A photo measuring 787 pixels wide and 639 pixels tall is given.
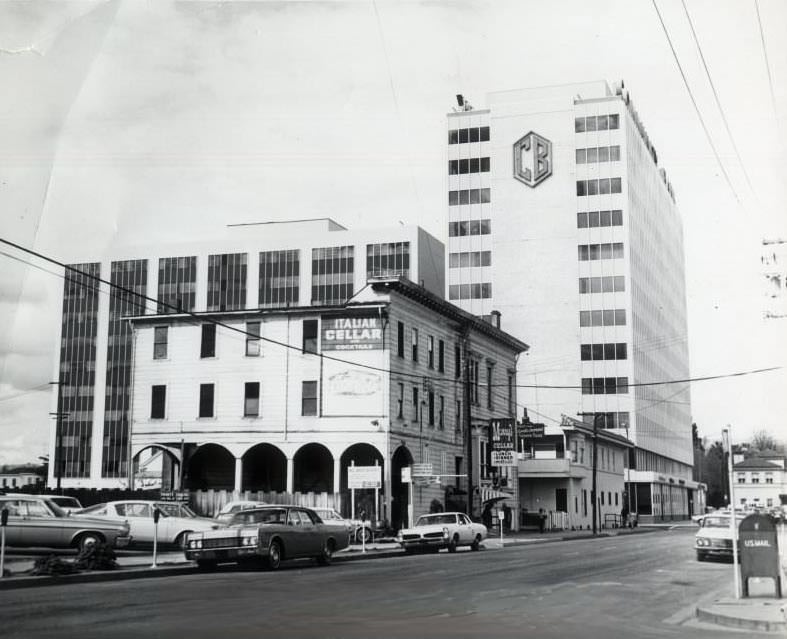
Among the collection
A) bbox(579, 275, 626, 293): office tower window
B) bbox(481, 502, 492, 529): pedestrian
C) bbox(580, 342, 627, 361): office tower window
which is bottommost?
bbox(481, 502, 492, 529): pedestrian

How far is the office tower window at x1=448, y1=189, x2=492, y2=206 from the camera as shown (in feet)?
322

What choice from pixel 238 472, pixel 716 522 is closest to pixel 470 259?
pixel 238 472

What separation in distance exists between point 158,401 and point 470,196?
5534 centimetres

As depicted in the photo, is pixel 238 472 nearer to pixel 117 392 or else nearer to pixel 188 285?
pixel 117 392

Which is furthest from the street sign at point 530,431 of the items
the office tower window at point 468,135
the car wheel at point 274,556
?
the office tower window at point 468,135

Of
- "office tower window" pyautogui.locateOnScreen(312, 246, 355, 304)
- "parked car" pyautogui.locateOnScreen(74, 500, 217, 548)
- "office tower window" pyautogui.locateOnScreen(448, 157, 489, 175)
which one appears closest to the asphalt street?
"parked car" pyautogui.locateOnScreen(74, 500, 217, 548)

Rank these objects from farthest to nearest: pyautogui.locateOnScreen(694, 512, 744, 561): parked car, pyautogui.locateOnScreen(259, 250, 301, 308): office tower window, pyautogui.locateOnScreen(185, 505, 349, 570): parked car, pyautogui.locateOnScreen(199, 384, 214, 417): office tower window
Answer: pyautogui.locateOnScreen(259, 250, 301, 308): office tower window
pyautogui.locateOnScreen(199, 384, 214, 417): office tower window
pyautogui.locateOnScreen(694, 512, 744, 561): parked car
pyautogui.locateOnScreen(185, 505, 349, 570): parked car

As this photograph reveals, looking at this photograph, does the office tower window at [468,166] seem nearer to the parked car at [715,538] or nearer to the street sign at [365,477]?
the street sign at [365,477]

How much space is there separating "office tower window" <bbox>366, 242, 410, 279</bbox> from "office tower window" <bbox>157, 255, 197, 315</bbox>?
1854 centimetres

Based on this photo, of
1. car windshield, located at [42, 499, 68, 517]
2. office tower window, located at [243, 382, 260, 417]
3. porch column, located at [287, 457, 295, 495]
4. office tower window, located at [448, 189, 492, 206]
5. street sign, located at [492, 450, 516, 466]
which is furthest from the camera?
office tower window, located at [448, 189, 492, 206]

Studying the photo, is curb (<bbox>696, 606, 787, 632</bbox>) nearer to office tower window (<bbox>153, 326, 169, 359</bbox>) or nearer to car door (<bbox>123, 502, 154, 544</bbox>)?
car door (<bbox>123, 502, 154, 544</bbox>)

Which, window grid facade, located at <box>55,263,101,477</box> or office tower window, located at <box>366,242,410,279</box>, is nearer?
office tower window, located at <box>366,242,410,279</box>

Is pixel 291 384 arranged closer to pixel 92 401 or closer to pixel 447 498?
pixel 447 498

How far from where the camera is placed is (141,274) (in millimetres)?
104562
